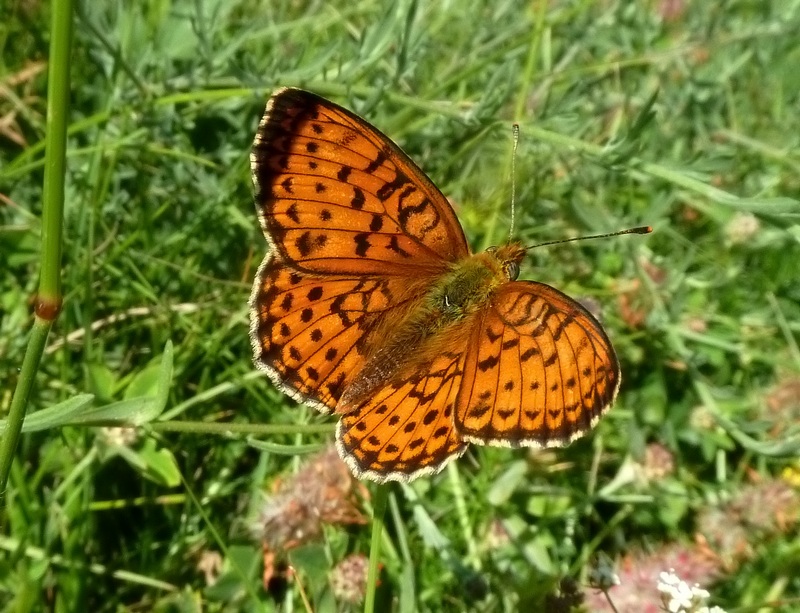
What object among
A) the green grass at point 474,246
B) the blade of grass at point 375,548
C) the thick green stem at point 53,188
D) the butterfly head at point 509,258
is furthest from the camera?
the green grass at point 474,246

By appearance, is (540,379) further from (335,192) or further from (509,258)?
(335,192)

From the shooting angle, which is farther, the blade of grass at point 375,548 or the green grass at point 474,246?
the green grass at point 474,246

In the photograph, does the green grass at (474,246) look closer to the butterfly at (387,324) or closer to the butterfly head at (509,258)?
the butterfly at (387,324)

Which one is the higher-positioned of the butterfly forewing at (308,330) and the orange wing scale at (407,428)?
the butterfly forewing at (308,330)

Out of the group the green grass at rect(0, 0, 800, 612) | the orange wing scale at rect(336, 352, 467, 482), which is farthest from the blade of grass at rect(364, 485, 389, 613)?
the green grass at rect(0, 0, 800, 612)

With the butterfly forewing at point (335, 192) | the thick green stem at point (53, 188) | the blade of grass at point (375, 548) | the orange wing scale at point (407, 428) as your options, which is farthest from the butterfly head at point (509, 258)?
the thick green stem at point (53, 188)

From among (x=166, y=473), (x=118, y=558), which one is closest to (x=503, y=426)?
(x=166, y=473)

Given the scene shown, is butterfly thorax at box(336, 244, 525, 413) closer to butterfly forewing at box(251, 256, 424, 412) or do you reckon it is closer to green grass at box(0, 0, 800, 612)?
butterfly forewing at box(251, 256, 424, 412)
